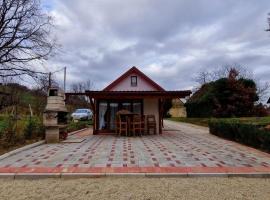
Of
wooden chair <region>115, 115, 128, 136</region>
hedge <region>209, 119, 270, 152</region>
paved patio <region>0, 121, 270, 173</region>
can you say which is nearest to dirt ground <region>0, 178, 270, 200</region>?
paved patio <region>0, 121, 270, 173</region>

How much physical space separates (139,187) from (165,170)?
1373 millimetres

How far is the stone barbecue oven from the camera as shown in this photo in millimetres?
12727

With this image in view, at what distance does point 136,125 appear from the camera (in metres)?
15.7

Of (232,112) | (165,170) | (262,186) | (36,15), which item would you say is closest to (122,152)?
(165,170)

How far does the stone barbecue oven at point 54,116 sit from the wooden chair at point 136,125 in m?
3.53

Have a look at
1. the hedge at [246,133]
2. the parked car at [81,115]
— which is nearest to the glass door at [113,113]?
the hedge at [246,133]

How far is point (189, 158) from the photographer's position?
852 cm

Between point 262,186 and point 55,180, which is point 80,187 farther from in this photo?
point 262,186

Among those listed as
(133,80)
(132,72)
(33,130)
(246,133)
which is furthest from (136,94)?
(246,133)

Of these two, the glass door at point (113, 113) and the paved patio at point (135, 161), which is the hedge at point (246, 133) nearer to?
the paved patio at point (135, 161)

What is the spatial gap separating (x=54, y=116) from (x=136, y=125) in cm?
457

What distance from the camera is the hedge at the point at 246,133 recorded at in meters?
10.5

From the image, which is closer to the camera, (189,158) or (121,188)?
(121,188)

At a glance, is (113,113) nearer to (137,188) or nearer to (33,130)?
(33,130)
